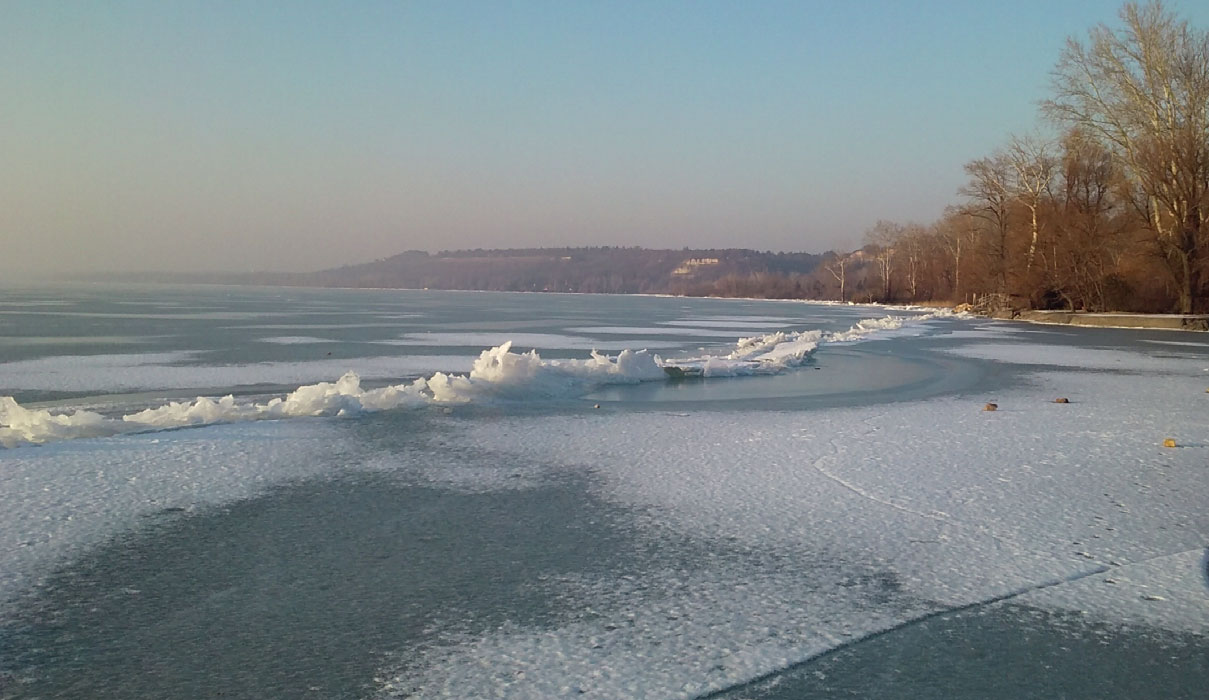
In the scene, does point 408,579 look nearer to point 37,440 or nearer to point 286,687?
point 286,687

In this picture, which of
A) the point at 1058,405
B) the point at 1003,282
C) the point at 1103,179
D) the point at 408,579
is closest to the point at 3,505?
the point at 408,579

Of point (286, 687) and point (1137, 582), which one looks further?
point (1137, 582)

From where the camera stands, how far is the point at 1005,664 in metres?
4.19

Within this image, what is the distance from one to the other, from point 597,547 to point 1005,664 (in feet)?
8.74

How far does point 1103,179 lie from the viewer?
47562mm

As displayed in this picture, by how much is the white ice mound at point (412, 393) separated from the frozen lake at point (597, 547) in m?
0.08

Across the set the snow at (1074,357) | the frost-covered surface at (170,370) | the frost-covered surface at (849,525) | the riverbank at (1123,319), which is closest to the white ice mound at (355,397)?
the frost-covered surface at (849,525)

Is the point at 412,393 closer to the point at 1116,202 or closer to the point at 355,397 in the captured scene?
the point at 355,397

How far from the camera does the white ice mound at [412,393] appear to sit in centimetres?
991

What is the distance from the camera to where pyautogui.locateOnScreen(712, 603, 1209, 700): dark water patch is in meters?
3.91

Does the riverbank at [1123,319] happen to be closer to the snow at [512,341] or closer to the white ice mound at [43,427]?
the snow at [512,341]

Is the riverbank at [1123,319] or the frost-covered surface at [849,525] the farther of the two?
the riverbank at [1123,319]

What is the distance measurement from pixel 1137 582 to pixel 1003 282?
54.4 m

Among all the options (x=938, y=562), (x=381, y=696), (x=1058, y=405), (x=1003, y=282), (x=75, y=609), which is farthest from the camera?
(x=1003, y=282)
